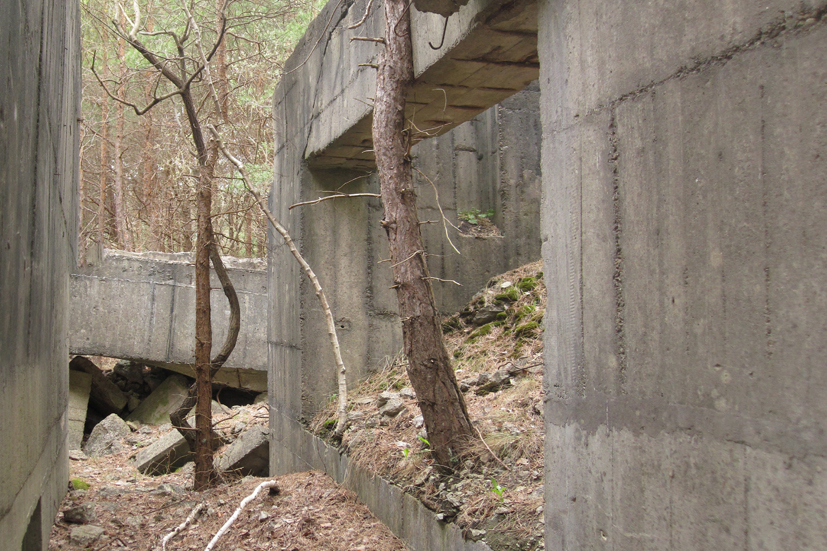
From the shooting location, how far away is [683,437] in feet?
7.30

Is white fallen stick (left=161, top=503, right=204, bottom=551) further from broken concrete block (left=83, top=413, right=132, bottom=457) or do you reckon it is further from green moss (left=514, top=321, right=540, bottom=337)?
broken concrete block (left=83, top=413, right=132, bottom=457)

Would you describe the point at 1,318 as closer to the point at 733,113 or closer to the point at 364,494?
the point at 733,113

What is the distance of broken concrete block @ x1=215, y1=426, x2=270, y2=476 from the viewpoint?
8.30 metres

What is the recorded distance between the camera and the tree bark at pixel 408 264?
171 inches

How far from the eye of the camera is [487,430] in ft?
14.9

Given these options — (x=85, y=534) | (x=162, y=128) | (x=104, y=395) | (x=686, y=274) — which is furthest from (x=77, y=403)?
(x=686, y=274)

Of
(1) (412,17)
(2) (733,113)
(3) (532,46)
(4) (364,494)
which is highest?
(1) (412,17)

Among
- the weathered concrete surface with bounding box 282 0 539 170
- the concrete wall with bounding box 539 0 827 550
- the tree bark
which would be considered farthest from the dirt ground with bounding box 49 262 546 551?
the weathered concrete surface with bounding box 282 0 539 170

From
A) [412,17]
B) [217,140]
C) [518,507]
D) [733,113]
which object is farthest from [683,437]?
[217,140]

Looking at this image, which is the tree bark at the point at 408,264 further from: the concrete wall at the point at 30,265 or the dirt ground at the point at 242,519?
the concrete wall at the point at 30,265

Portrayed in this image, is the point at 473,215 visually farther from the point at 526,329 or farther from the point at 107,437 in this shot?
the point at 107,437

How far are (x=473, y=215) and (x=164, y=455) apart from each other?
16.8 ft

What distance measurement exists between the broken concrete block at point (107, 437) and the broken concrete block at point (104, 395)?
47.0 inches

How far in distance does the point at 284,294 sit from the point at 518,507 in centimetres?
456
